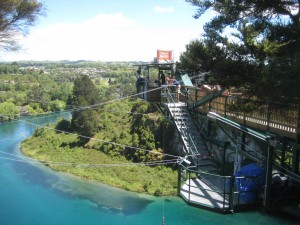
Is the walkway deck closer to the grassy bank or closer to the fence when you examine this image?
the fence

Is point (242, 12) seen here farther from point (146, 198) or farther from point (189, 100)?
point (146, 198)

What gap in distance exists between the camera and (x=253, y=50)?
724cm

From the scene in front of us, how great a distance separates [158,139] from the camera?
29391mm

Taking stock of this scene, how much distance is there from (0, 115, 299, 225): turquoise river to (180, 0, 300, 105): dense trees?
13.6 m

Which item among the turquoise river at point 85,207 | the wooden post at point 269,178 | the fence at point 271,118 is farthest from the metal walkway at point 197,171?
→ the turquoise river at point 85,207

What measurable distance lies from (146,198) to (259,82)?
59.7ft

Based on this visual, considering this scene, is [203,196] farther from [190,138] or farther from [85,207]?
[85,207]

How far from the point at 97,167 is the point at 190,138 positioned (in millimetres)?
19844

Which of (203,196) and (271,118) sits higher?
(271,118)

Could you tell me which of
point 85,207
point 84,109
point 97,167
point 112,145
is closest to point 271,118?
point 85,207

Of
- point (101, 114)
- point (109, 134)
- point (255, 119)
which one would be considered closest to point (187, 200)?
point (255, 119)

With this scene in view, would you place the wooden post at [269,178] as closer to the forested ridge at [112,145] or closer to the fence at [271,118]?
the fence at [271,118]

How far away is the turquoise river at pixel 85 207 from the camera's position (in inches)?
782

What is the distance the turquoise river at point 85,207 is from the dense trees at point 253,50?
536 inches
